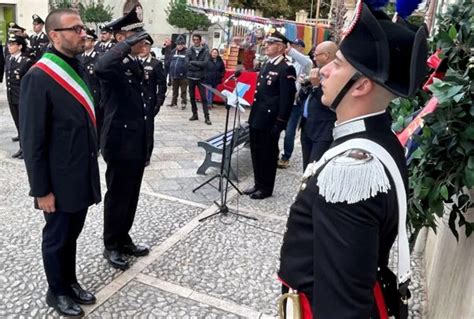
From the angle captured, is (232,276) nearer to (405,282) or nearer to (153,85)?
(405,282)

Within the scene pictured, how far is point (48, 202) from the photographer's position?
9.03 ft

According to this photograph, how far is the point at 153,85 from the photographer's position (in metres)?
5.77

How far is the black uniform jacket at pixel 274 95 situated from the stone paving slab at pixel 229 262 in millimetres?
1416

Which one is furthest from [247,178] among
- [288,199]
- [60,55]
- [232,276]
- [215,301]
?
[60,55]

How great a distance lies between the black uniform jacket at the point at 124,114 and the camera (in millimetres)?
3406

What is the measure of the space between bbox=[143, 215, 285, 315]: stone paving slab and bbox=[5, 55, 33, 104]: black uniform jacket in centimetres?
391

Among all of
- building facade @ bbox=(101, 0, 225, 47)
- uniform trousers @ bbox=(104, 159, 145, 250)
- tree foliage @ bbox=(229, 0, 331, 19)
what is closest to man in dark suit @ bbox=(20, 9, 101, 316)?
uniform trousers @ bbox=(104, 159, 145, 250)

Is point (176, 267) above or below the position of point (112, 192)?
below

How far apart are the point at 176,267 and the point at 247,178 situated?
9.44 ft

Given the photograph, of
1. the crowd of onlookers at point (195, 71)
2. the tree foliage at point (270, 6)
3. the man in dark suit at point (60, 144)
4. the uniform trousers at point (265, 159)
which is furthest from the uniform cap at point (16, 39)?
the tree foliage at point (270, 6)

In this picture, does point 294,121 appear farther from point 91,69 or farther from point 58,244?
point 58,244

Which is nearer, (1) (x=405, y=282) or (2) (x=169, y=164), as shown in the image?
(1) (x=405, y=282)

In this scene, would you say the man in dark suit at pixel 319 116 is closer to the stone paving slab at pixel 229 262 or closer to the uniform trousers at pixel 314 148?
the uniform trousers at pixel 314 148

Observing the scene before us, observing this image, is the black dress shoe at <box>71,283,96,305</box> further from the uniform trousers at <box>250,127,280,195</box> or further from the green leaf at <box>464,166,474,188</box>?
the uniform trousers at <box>250,127,280,195</box>
